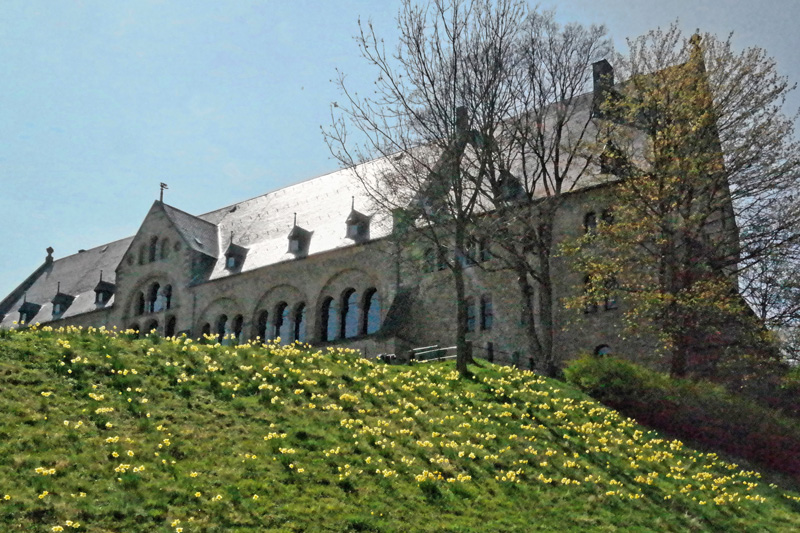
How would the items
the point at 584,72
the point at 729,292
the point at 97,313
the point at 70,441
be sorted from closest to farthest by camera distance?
the point at 70,441 → the point at 729,292 → the point at 584,72 → the point at 97,313

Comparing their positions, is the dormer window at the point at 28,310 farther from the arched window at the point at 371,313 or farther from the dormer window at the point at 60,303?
the arched window at the point at 371,313

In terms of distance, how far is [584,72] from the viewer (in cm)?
2914

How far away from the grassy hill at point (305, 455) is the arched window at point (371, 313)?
15538 mm

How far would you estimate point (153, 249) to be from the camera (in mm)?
45562

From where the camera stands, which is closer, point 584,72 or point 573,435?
point 573,435

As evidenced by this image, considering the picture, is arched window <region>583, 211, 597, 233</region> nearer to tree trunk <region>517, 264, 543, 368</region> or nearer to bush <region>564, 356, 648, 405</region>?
tree trunk <region>517, 264, 543, 368</region>

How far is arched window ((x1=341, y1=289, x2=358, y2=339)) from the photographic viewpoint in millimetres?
37531

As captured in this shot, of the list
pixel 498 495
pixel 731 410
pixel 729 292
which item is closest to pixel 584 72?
pixel 729 292

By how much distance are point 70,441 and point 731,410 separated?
17.0 meters

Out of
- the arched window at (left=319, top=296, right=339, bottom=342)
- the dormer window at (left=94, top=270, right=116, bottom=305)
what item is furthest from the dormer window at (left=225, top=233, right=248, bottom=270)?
the dormer window at (left=94, top=270, right=116, bottom=305)

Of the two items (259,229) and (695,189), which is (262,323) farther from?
(695,189)

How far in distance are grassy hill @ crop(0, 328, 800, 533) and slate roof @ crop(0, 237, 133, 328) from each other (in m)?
32.9

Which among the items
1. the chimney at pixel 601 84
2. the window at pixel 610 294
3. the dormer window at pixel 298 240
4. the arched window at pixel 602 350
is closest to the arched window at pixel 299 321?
the dormer window at pixel 298 240

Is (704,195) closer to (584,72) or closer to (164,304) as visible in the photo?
(584,72)
